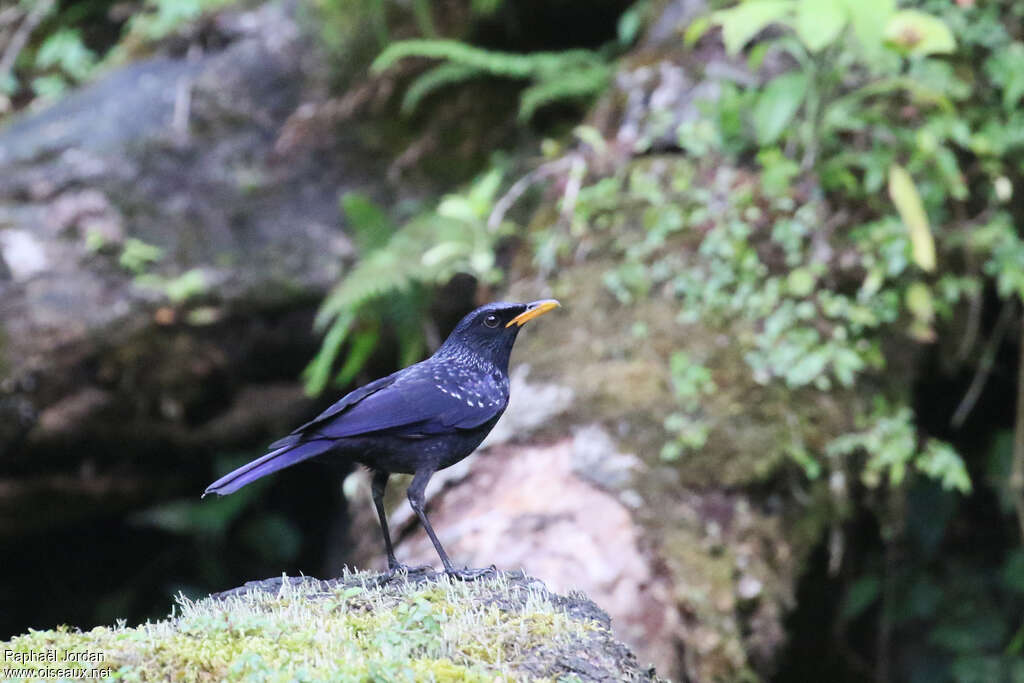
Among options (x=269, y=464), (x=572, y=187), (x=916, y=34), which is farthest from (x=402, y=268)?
(x=916, y=34)

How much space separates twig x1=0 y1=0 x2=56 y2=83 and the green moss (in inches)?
283

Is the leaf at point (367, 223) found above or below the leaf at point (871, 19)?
below

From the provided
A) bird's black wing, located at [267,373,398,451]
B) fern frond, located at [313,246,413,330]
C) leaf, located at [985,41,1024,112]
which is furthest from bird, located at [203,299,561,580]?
leaf, located at [985,41,1024,112]

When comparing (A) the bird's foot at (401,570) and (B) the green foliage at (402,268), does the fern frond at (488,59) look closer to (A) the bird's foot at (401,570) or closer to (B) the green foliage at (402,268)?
(B) the green foliage at (402,268)

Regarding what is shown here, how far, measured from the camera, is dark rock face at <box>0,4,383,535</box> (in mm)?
6441

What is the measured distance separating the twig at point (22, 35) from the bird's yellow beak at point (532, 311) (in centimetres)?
678

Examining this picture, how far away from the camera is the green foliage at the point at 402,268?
6117mm

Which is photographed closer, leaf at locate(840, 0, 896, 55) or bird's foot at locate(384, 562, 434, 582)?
bird's foot at locate(384, 562, 434, 582)

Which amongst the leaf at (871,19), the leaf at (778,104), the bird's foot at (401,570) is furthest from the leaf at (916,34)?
the bird's foot at (401,570)

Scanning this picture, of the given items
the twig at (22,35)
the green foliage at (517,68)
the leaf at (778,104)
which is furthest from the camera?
the twig at (22,35)

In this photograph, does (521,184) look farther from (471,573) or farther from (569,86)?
(471,573)

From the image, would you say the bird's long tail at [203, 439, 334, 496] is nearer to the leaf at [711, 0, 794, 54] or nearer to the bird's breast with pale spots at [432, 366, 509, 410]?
the bird's breast with pale spots at [432, 366, 509, 410]

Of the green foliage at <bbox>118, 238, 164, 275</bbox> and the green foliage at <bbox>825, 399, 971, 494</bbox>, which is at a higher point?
the green foliage at <bbox>118, 238, 164, 275</bbox>

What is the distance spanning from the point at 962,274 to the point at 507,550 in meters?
3.45
